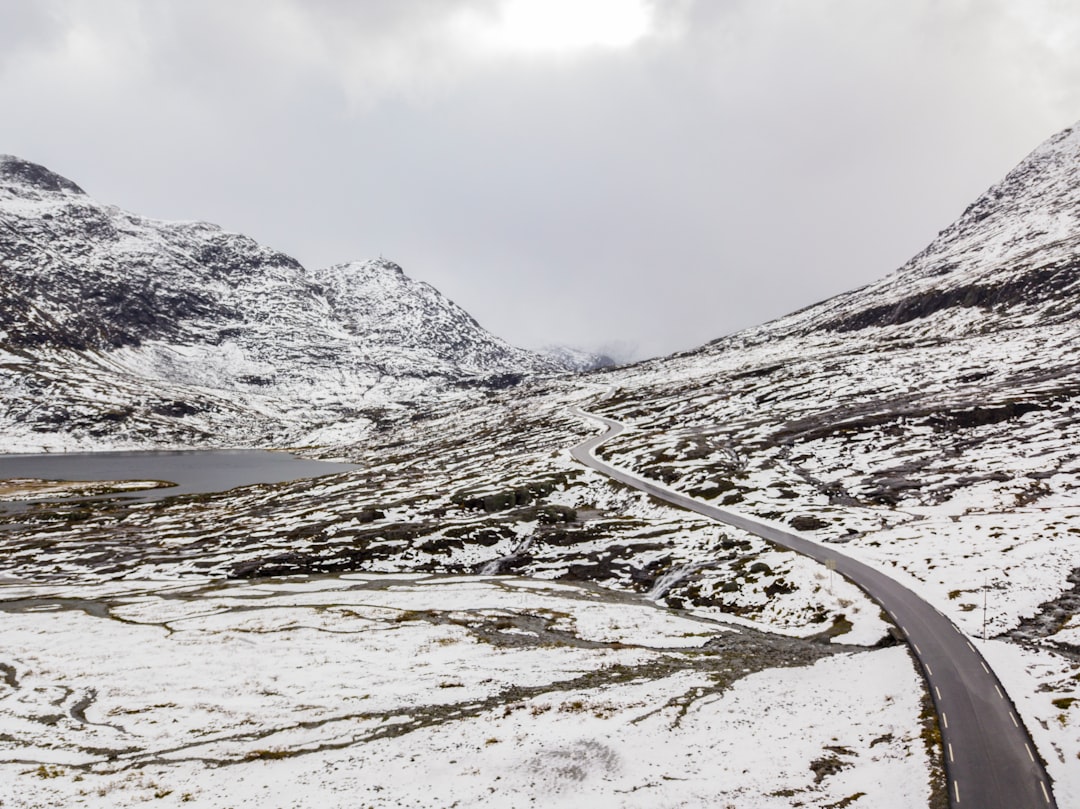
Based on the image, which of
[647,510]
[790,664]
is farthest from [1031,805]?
[647,510]

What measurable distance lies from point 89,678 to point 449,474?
81.1 m

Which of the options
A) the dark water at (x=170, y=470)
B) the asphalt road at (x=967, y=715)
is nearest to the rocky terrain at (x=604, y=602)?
the asphalt road at (x=967, y=715)

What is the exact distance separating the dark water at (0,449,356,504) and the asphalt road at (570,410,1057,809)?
132217mm

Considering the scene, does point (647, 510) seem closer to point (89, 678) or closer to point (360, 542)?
point (360, 542)

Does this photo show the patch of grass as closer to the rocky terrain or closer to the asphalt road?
the rocky terrain

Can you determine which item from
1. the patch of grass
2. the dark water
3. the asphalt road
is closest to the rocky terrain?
the patch of grass

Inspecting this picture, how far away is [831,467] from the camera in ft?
272

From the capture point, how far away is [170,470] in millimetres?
164750

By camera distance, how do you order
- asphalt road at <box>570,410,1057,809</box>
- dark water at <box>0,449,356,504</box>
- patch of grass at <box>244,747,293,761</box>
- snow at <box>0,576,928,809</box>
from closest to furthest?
asphalt road at <box>570,410,1057,809</box> → snow at <box>0,576,928,809</box> → patch of grass at <box>244,747,293,761</box> → dark water at <box>0,449,356,504</box>

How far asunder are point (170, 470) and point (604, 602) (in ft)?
534

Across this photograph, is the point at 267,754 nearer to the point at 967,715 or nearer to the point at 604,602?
the point at 967,715

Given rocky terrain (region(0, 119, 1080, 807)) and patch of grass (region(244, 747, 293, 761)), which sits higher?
rocky terrain (region(0, 119, 1080, 807))

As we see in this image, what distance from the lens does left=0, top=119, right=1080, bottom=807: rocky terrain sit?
2247cm

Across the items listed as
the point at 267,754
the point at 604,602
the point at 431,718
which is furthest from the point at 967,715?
the point at 267,754
